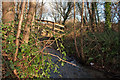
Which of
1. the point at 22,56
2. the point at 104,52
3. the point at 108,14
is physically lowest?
the point at 104,52

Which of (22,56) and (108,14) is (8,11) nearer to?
(22,56)

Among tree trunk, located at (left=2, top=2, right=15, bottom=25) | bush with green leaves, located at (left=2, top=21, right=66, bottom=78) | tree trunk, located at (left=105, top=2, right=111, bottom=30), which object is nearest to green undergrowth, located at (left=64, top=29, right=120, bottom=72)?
tree trunk, located at (left=105, top=2, right=111, bottom=30)

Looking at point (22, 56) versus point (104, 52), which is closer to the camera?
point (22, 56)

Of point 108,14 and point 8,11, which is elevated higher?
point 108,14

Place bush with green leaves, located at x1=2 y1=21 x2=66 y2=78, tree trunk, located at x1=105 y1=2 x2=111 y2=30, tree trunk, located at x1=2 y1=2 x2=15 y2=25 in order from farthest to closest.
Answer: tree trunk, located at x1=105 y1=2 x2=111 y2=30
tree trunk, located at x1=2 y1=2 x2=15 y2=25
bush with green leaves, located at x1=2 y1=21 x2=66 y2=78

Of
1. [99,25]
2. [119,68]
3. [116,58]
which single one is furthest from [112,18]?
[119,68]

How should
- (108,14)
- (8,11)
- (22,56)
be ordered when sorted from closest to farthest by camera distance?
1. (22,56)
2. (8,11)
3. (108,14)

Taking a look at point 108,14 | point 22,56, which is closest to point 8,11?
point 22,56

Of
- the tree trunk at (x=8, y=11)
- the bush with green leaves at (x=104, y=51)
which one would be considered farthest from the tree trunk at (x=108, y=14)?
the tree trunk at (x=8, y=11)

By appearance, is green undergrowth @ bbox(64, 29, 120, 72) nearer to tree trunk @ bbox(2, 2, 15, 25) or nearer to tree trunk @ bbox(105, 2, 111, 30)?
tree trunk @ bbox(105, 2, 111, 30)

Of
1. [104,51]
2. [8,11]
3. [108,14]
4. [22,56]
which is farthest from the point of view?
[108,14]

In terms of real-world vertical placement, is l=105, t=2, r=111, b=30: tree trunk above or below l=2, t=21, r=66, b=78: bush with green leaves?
above

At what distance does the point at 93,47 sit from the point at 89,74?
1.60 meters

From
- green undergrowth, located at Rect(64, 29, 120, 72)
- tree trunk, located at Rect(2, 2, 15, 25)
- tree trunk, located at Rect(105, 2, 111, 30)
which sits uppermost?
tree trunk, located at Rect(105, 2, 111, 30)
